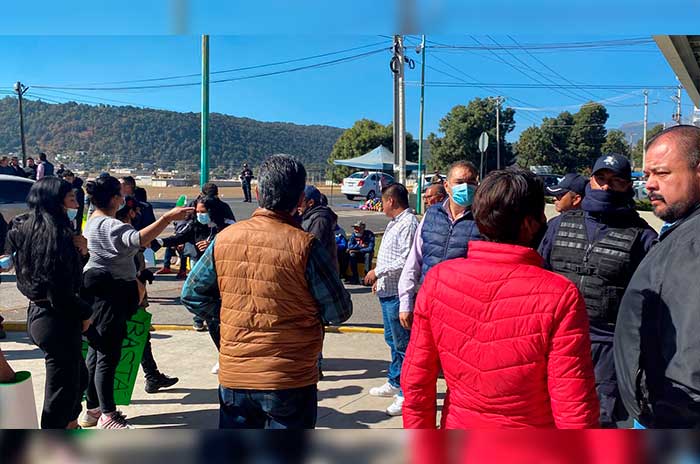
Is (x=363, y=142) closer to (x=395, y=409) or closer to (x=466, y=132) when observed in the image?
(x=466, y=132)

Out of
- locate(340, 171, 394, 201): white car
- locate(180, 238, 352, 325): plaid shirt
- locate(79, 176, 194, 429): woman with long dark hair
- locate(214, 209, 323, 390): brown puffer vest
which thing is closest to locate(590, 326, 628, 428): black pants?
locate(180, 238, 352, 325): plaid shirt

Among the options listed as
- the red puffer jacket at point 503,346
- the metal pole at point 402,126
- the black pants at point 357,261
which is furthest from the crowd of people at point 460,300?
the metal pole at point 402,126

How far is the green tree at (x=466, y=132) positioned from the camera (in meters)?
50.2

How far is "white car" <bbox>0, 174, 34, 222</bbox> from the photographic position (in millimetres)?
13266

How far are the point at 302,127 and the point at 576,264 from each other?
7215cm

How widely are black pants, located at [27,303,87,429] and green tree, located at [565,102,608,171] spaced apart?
52193 mm

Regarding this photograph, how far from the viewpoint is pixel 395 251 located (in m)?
4.88

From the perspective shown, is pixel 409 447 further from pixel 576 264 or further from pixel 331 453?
pixel 576 264

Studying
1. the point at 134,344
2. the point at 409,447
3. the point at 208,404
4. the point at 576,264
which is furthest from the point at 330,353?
the point at 409,447

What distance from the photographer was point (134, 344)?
4641 millimetres

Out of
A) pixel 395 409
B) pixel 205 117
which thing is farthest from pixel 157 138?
pixel 395 409

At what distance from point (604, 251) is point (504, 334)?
1.54 m

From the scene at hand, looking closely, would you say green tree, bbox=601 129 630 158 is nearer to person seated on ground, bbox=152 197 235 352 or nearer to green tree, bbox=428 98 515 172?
green tree, bbox=428 98 515 172

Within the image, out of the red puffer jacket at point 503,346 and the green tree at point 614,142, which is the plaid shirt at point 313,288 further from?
the green tree at point 614,142
